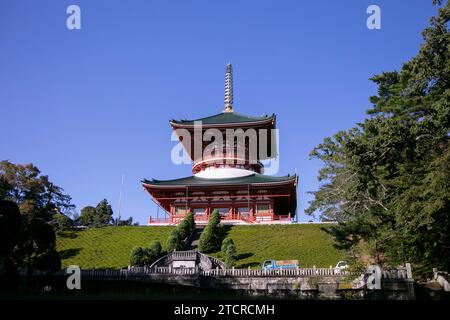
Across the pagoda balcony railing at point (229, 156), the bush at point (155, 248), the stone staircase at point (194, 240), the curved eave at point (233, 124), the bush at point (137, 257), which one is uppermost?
the curved eave at point (233, 124)

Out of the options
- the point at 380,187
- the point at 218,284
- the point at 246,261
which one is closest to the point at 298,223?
the point at 246,261

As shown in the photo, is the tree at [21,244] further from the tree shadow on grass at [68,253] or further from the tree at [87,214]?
the tree at [87,214]

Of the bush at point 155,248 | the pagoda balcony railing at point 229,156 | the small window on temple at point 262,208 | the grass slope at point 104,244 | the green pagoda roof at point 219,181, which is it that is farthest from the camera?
the pagoda balcony railing at point 229,156

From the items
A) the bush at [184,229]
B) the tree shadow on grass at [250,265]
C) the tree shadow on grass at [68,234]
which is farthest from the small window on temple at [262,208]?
the tree shadow on grass at [68,234]

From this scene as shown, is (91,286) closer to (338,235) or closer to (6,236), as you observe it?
(6,236)

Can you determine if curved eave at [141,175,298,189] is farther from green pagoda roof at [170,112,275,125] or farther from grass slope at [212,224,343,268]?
green pagoda roof at [170,112,275,125]

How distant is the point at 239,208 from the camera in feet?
147

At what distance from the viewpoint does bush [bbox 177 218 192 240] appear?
34.8 m

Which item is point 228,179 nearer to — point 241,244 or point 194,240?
point 194,240

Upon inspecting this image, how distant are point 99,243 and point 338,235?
22.7m

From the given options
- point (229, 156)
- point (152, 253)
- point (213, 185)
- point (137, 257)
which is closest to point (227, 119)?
point (229, 156)

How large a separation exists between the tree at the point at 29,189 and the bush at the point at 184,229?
16.9m

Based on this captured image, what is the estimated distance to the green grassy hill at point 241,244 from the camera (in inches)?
1208

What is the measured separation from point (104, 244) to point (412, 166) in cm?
2715
